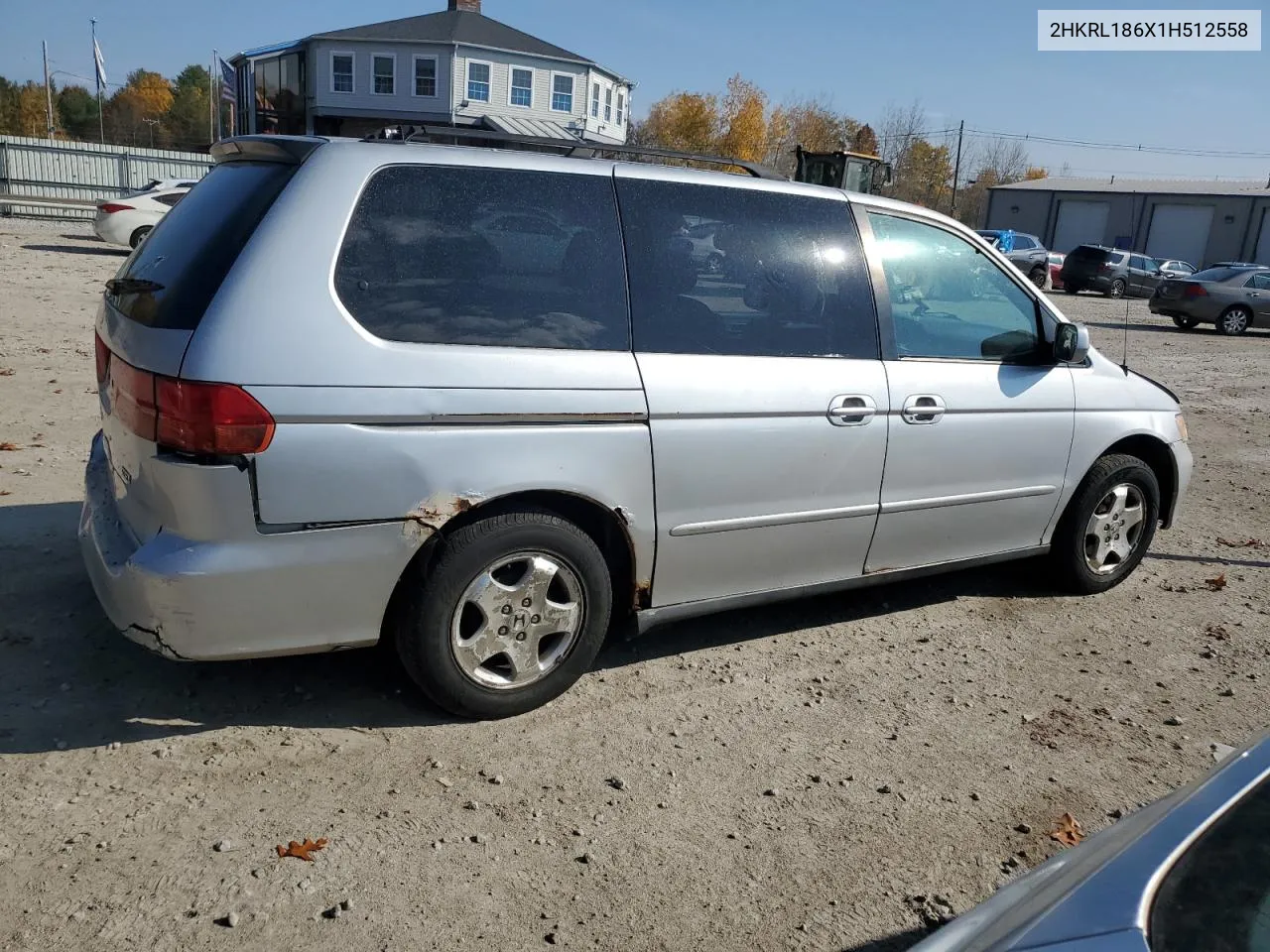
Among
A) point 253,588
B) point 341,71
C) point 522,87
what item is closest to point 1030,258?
point 522,87

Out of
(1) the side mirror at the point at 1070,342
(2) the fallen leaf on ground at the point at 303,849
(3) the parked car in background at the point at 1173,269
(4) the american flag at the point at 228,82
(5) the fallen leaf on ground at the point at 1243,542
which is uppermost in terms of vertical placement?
(4) the american flag at the point at 228,82

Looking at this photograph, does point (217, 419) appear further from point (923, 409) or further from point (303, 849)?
point (923, 409)

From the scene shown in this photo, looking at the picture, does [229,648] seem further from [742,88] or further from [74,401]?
[742,88]

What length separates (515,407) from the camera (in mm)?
3445

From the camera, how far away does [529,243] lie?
3.62 metres

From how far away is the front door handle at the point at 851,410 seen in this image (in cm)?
417

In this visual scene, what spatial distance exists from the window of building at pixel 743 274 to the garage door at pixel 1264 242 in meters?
54.6

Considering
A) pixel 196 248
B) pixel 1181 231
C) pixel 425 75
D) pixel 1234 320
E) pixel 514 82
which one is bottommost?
pixel 1234 320

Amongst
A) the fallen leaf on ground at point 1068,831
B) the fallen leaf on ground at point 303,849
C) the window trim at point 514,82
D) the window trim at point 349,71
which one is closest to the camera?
the fallen leaf on ground at point 303,849

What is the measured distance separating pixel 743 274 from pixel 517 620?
1.63 metres

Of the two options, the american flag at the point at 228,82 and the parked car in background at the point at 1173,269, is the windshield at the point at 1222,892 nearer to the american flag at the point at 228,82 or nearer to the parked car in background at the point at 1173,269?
the parked car in background at the point at 1173,269

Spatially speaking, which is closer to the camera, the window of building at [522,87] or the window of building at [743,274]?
the window of building at [743,274]

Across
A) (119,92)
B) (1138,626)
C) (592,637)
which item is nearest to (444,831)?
(592,637)

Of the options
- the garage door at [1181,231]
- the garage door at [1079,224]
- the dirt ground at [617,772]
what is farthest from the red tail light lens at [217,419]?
the garage door at [1079,224]
